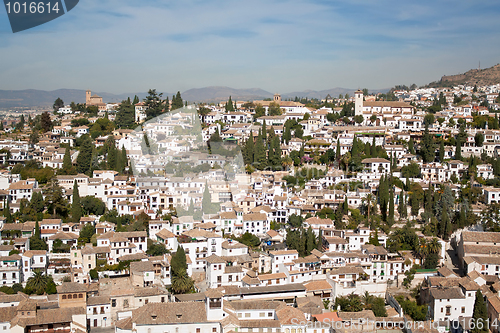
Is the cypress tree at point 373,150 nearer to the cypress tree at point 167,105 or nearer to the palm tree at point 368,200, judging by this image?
the palm tree at point 368,200

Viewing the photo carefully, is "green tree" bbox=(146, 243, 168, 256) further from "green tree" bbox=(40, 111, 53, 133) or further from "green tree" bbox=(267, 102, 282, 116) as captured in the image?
"green tree" bbox=(267, 102, 282, 116)

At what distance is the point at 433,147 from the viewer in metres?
28.8

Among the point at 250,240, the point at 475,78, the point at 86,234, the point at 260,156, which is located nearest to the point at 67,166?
the point at 86,234

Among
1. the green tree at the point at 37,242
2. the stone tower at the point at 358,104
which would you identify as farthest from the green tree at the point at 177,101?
the green tree at the point at 37,242

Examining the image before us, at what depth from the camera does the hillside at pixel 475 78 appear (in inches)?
2977

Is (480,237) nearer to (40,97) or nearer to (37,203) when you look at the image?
(37,203)

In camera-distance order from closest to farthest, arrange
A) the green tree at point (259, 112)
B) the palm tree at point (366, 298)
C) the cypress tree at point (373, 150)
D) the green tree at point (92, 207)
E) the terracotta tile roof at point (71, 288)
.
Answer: the terracotta tile roof at point (71, 288)
the palm tree at point (366, 298)
the green tree at point (92, 207)
the cypress tree at point (373, 150)
the green tree at point (259, 112)

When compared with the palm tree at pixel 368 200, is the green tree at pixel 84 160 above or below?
above

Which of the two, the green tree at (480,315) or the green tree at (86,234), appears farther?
the green tree at (86,234)

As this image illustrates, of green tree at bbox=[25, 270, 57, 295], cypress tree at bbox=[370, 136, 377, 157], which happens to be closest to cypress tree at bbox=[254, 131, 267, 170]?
cypress tree at bbox=[370, 136, 377, 157]

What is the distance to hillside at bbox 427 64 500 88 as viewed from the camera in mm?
75625

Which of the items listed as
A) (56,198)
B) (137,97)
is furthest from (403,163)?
(137,97)

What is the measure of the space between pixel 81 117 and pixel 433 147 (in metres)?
25.7

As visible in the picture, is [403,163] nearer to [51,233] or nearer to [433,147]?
[433,147]
